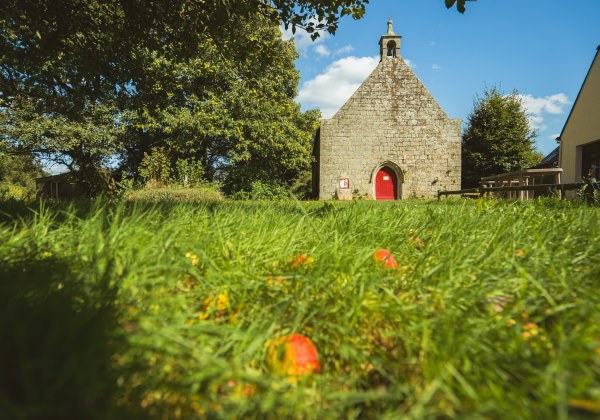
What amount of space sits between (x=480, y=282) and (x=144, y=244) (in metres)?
1.70

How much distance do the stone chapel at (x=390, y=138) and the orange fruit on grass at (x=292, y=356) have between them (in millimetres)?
16571

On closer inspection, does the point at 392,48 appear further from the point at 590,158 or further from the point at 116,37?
the point at 116,37

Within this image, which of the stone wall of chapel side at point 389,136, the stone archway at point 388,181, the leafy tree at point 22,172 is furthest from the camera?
the leafy tree at point 22,172

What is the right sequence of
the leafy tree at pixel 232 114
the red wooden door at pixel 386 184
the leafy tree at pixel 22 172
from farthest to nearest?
the leafy tree at pixel 22 172, the red wooden door at pixel 386 184, the leafy tree at pixel 232 114

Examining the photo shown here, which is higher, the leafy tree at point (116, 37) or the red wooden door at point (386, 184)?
the leafy tree at point (116, 37)

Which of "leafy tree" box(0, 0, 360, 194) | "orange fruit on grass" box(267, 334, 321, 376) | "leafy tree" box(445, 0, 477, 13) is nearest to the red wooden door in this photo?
"leafy tree" box(0, 0, 360, 194)

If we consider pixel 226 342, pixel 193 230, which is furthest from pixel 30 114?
pixel 226 342

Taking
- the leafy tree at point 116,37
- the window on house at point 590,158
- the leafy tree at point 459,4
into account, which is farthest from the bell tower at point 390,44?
the leafy tree at point 459,4

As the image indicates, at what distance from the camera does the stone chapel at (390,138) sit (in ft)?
57.4

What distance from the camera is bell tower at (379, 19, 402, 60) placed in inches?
692

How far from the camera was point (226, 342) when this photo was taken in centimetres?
109

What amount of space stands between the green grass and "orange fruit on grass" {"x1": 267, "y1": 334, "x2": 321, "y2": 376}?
0.04 meters

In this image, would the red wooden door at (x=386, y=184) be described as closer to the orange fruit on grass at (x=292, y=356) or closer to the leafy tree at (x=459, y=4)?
the leafy tree at (x=459, y=4)

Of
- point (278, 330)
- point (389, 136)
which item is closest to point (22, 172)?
point (389, 136)
